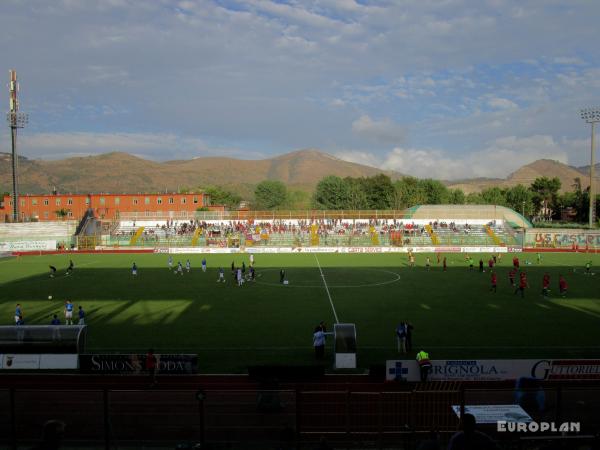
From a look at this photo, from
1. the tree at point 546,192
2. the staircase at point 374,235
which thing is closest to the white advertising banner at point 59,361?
the staircase at point 374,235

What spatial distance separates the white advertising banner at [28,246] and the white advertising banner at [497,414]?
5910 centimetres

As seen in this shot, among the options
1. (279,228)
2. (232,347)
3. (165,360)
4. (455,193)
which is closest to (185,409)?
(165,360)

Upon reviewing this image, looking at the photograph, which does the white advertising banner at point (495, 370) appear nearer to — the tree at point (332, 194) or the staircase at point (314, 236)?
the staircase at point (314, 236)

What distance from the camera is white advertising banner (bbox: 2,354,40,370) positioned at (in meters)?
16.4

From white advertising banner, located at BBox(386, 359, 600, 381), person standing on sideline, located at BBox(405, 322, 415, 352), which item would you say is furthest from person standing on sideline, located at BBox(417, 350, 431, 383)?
person standing on sideline, located at BBox(405, 322, 415, 352)

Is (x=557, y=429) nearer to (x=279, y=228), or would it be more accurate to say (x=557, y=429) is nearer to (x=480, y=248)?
(x=480, y=248)

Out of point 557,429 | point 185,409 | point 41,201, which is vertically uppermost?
point 41,201

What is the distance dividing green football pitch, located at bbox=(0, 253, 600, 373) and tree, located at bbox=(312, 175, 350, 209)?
75.7 m

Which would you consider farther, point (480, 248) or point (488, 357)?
point (480, 248)

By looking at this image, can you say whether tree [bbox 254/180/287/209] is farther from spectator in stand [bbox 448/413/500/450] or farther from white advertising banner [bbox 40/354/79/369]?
spectator in stand [bbox 448/413/500/450]

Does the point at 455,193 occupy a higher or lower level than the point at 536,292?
higher

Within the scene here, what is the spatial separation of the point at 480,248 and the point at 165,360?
161 ft

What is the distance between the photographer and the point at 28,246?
189 ft

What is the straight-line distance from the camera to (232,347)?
18906mm
